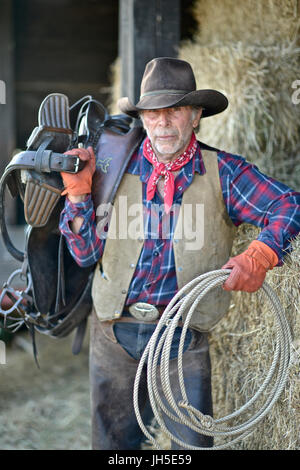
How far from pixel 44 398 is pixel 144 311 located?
197 cm

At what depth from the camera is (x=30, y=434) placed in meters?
3.24

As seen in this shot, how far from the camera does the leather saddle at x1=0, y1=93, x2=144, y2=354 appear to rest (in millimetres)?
1974

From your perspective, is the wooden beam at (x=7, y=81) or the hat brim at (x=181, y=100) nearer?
the hat brim at (x=181, y=100)

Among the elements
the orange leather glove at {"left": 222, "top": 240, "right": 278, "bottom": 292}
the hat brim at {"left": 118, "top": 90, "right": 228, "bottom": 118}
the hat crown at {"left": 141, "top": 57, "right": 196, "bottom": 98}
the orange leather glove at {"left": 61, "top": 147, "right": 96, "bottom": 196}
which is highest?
the hat crown at {"left": 141, "top": 57, "right": 196, "bottom": 98}

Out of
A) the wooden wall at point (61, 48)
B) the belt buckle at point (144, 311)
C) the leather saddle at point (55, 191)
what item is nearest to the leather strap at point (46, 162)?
the leather saddle at point (55, 191)

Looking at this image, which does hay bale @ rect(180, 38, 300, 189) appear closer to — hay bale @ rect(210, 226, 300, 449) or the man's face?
hay bale @ rect(210, 226, 300, 449)

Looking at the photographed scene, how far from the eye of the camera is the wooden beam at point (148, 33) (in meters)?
2.73

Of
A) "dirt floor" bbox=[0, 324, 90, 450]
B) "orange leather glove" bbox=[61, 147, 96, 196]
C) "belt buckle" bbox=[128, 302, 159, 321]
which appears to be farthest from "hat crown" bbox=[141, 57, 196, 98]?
"dirt floor" bbox=[0, 324, 90, 450]

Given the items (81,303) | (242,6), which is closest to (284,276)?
(81,303)

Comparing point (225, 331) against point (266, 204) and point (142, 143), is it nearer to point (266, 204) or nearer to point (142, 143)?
point (266, 204)

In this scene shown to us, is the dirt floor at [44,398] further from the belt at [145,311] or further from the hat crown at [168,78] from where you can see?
the hat crown at [168,78]

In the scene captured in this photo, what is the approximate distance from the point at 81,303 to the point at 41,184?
2.04 feet

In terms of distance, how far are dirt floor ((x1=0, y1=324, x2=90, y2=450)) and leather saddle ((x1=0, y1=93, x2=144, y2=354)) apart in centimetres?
102

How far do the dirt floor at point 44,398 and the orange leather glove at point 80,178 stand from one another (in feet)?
6.06
